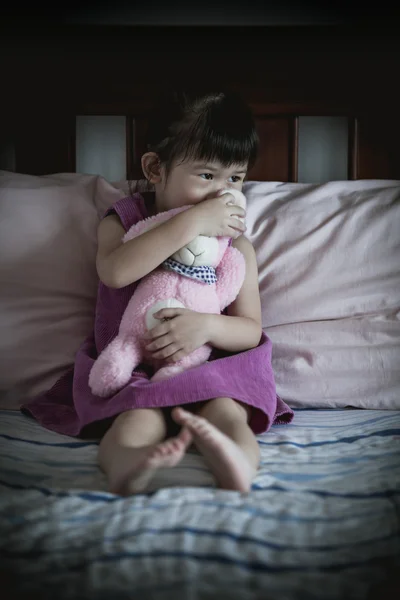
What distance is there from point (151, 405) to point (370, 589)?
42cm

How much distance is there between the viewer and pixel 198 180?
1064mm

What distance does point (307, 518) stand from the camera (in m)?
0.65

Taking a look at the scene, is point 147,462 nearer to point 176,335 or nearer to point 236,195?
point 176,335

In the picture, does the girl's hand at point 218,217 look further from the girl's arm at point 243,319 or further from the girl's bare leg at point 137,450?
the girl's bare leg at point 137,450

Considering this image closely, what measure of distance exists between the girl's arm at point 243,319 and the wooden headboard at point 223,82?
0.53 metres

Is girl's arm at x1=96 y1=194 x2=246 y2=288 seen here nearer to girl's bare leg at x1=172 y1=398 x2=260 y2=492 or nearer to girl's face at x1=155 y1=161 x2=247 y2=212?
girl's face at x1=155 y1=161 x2=247 y2=212

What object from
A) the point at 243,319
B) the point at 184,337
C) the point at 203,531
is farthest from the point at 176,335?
the point at 203,531

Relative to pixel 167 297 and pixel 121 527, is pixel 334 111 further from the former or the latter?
pixel 121 527

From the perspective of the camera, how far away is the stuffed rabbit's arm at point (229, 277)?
1.03 meters

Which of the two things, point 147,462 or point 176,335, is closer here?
point 147,462

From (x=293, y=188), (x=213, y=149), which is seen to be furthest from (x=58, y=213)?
(x=293, y=188)

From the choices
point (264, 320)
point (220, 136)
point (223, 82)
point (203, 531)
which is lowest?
point (203, 531)

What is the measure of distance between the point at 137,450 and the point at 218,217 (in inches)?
17.2

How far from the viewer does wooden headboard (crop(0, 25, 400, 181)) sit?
156 cm
